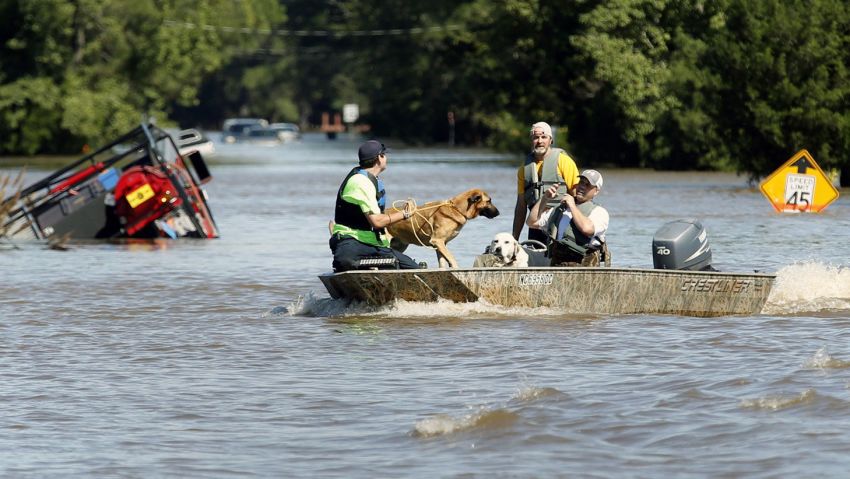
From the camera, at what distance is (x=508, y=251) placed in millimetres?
14570

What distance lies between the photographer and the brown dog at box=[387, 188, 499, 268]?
1623 cm

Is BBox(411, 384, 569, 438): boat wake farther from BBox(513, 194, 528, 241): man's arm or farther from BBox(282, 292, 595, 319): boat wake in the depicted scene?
BBox(513, 194, 528, 241): man's arm

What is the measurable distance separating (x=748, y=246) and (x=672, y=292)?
8.84 meters

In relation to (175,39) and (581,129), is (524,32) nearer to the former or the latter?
(581,129)

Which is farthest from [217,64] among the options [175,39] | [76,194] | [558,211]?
[558,211]

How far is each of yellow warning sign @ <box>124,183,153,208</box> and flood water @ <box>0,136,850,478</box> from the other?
512 cm

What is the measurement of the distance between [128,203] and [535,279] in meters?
13.3

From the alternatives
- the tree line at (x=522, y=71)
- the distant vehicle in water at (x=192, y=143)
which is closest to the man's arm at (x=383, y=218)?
the distant vehicle in water at (x=192, y=143)

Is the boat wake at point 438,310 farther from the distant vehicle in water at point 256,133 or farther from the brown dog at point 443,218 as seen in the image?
the distant vehicle in water at point 256,133

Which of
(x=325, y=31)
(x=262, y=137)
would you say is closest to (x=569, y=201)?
(x=262, y=137)

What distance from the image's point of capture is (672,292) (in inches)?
574

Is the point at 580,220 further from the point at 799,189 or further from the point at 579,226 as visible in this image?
the point at 799,189

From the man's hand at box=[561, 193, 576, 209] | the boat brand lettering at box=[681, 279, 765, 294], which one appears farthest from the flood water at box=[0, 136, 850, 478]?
the man's hand at box=[561, 193, 576, 209]

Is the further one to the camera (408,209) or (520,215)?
(520,215)
